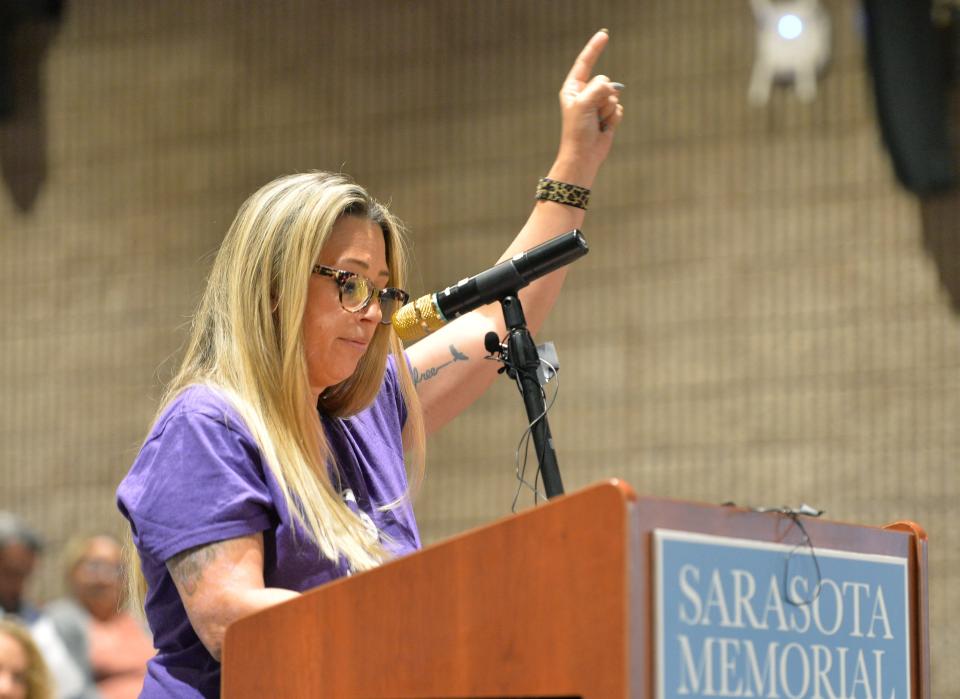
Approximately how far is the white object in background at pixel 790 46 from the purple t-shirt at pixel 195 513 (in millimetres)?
4216

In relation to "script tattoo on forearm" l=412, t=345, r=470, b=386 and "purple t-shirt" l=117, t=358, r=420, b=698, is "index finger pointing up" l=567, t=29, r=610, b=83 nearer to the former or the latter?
"script tattoo on forearm" l=412, t=345, r=470, b=386

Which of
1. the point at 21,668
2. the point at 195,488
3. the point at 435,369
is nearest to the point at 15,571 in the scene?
the point at 21,668

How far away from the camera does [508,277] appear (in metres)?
2.01

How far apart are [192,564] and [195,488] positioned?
9cm

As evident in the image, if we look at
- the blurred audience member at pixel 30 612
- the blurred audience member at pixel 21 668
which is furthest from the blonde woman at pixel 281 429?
the blurred audience member at pixel 30 612

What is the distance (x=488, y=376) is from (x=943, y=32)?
366 centimetres

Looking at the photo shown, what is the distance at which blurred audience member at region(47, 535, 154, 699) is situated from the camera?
5009mm

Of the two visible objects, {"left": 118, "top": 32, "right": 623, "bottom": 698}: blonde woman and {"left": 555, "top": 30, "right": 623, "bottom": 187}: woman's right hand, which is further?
{"left": 555, "top": 30, "right": 623, "bottom": 187}: woman's right hand

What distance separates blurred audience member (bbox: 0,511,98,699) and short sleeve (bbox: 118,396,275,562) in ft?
10.2

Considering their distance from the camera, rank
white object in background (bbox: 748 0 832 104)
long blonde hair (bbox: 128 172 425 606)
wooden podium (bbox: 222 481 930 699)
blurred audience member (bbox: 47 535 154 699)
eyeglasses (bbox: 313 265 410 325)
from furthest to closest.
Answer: white object in background (bbox: 748 0 832 104) → blurred audience member (bbox: 47 535 154 699) → eyeglasses (bbox: 313 265 410 325) → long blonde hair (bbox: 128 172 425 606) → wooden podium (bbox: 222 481 930 699)

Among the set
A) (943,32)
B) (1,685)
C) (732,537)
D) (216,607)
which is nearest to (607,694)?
(732,537)

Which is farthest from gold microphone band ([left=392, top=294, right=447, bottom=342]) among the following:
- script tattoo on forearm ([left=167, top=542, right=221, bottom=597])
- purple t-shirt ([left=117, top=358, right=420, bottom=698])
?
script tattoo on forearm ([left=167, top=542, right=221, bottom=597])

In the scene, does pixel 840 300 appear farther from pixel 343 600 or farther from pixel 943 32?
pixel 343 600

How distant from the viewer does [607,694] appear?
4.61 feet
